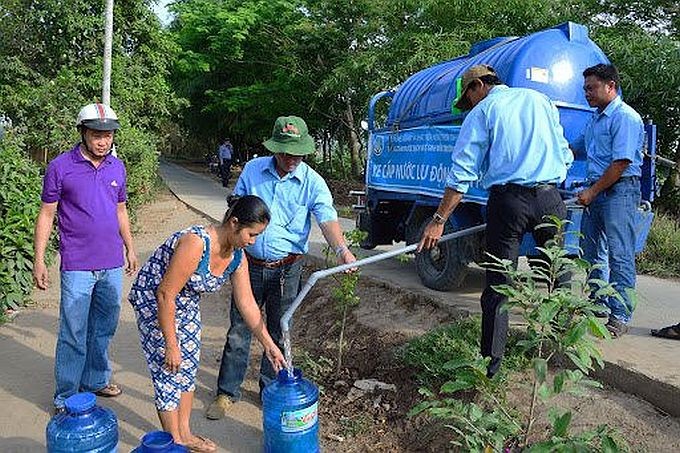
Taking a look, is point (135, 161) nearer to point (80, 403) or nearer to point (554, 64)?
point (554, 64)

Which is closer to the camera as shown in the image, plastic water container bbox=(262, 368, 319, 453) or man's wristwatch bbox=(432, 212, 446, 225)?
plastic water container bbox=(262, 368, 319, 453)

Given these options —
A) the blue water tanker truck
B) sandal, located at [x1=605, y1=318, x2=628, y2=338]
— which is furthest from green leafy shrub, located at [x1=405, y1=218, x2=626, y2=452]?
the blue water tanker truck

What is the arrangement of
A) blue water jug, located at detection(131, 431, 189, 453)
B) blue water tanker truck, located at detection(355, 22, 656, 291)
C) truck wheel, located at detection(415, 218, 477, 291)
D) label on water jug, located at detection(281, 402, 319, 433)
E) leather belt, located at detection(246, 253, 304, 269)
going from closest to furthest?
blue water jug, located at detection(131, 431, 189, 453) < label on water jug, located at detection(281, 402, 319, 433) < leather belt, located at detection(246, 253, 304, 269) < blue water tanker truck, located at detection(355, 22, 656, 291) < truck wheel, located at detection(415, 218, 477, 291)

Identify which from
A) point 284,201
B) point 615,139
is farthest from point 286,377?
point 615,139

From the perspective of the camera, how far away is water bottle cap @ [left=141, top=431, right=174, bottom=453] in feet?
7.84

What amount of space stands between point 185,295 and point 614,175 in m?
2.76

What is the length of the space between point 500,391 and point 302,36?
1676cm

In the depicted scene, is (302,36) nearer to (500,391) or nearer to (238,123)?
(238,123)

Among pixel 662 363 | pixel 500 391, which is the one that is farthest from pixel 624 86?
pixel 500 391

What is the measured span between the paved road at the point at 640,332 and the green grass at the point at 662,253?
0.33 meters

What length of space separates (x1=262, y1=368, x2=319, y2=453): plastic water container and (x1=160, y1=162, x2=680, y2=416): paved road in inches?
73.0

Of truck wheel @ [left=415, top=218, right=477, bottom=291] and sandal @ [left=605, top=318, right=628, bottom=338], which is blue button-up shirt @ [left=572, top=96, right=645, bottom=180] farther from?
truck wheel @ [left=415, top=218, right=477, bottom=291]

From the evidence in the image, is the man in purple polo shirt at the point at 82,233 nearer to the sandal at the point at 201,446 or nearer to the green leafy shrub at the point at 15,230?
the sandal at the point at 201,446

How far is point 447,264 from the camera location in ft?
18.5
